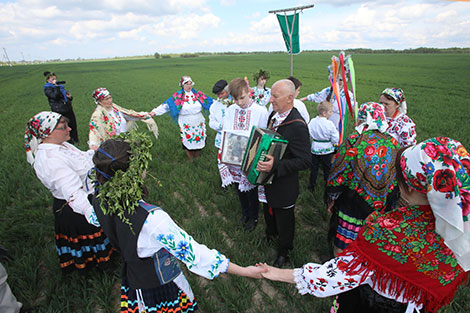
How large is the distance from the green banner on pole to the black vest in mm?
5739

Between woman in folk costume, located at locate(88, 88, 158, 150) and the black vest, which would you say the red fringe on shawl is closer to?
the black vest

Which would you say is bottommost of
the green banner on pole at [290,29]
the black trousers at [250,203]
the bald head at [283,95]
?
the black trousers at [250,203]

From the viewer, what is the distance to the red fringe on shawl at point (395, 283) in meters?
1.19

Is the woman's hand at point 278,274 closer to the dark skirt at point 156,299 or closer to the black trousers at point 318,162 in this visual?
the dark skirt at point 156,299

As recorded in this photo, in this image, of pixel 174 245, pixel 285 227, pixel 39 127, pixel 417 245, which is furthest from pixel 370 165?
pixel 39 127

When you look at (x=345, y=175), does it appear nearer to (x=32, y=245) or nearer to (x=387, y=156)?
(x=387, y=156)

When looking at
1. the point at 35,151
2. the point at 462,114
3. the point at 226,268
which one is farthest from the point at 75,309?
the point at 462,114

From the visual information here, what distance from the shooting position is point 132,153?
150 cm

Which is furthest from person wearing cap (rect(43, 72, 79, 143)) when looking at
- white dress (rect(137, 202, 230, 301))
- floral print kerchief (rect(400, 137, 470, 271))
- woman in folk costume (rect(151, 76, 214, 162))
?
floral print kerchief (rect(400, 137, 470, 271))

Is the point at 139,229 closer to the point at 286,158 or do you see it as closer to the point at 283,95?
the point at 286,158

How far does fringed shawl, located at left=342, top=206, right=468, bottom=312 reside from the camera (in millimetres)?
1140

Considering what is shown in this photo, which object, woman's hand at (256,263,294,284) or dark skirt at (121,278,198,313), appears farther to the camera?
dark skirt at (121,278,198,313)

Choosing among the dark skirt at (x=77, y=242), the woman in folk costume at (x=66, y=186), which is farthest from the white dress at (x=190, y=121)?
the dark skirt at (x=77, y=242)

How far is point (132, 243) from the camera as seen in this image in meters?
1.45
